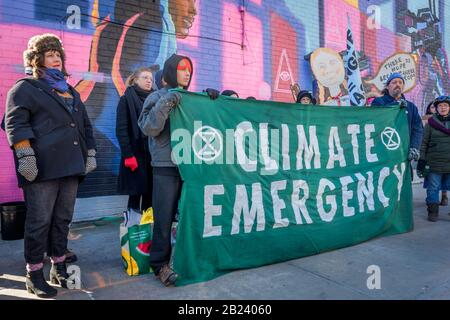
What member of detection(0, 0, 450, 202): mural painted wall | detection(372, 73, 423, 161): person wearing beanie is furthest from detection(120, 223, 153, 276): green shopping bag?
detection(372, 73, 423, 161): person wearing beanie

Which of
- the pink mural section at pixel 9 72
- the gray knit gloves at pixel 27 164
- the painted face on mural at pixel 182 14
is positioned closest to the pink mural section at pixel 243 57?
the painted face on mural at pixel 182 14

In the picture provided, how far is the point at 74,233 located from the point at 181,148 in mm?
2445

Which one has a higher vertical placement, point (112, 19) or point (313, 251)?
point (112, 19)

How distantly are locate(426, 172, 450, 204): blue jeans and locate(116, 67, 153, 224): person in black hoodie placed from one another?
4.12 m

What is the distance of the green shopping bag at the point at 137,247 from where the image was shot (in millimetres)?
3109

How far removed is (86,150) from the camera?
3.13 meters

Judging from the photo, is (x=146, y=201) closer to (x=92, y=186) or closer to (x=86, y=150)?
(x=86, y=150)

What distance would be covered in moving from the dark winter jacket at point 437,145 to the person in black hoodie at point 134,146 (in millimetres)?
4231

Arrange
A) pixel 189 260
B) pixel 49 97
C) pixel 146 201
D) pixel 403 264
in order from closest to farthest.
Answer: pixel 49 97, pixel 189 260, pixel 403 264, pixel 146 201

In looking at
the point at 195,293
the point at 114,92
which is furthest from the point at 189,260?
the point at 114,92

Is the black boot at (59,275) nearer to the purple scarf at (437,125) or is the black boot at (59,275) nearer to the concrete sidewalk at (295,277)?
the concrete sidewalk at (295,277)

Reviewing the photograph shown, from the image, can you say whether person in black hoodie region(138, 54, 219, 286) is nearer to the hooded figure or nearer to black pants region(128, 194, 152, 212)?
the hooded figure

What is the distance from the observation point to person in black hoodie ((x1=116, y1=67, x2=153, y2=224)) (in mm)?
3986

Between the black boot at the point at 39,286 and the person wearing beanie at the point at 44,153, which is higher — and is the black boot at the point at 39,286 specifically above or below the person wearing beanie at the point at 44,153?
below
